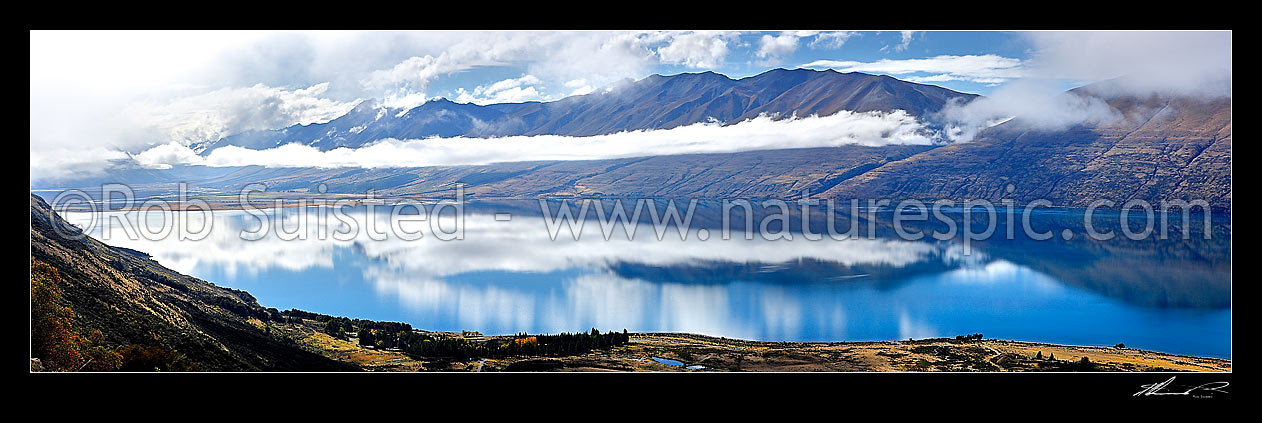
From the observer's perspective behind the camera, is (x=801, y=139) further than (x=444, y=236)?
Yes

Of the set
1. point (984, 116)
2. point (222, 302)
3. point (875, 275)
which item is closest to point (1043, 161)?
point (984, 116)

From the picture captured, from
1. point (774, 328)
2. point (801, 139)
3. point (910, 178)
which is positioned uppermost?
point (801, 139)

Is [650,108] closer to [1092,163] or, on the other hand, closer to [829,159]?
[829,159]

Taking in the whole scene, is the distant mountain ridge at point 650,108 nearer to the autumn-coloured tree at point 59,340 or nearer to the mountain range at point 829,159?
the mountain range at point 829,159

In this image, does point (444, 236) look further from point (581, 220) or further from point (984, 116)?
point (984, 116)
